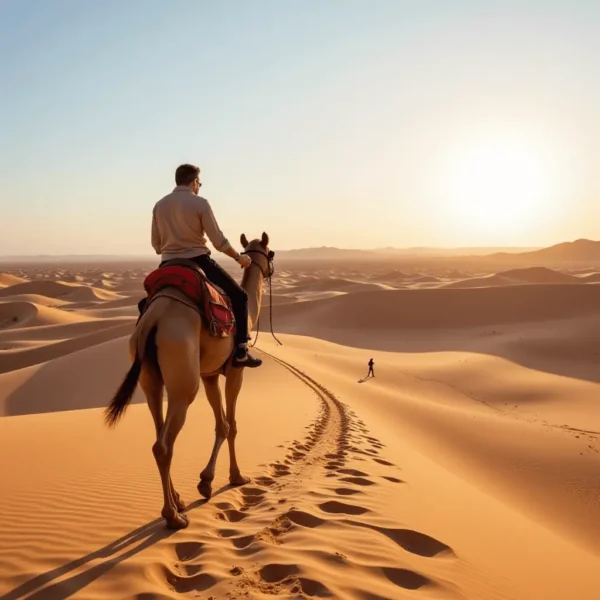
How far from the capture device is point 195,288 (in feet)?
17.6

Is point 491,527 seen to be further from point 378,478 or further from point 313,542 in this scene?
point 313,542

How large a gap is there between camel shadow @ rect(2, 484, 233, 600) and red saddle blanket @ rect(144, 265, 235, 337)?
6.58 ft

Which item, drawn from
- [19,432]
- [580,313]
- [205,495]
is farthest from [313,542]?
[580,313]

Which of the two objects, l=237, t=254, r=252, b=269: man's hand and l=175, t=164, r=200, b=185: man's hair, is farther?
l=237, t=254, r=252, b=269: man's hand

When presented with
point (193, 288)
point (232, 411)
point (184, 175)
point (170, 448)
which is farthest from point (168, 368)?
point (184, 175)

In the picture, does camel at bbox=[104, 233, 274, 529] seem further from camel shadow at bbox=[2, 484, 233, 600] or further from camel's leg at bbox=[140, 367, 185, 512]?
camel shadow at bbox=[2, 484, 233, 600]

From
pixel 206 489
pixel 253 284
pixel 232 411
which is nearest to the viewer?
pixel 206 489

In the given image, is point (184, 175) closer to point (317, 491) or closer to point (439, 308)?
point (317, 491)

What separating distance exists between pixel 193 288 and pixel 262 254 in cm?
214

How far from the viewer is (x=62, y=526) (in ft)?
16.7

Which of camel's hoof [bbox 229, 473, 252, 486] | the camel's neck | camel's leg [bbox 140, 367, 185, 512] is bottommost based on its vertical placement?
camel's hoof [bbox 229, 473, 252, 486]

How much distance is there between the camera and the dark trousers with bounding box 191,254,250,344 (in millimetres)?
6012

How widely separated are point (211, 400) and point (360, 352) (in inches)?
904

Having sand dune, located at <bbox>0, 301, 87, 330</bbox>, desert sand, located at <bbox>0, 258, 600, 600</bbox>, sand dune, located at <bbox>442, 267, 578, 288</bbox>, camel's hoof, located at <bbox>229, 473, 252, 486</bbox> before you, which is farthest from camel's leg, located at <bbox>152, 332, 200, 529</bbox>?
sand dune, located at <bbox>442, 267, 578, 288</bbox>
